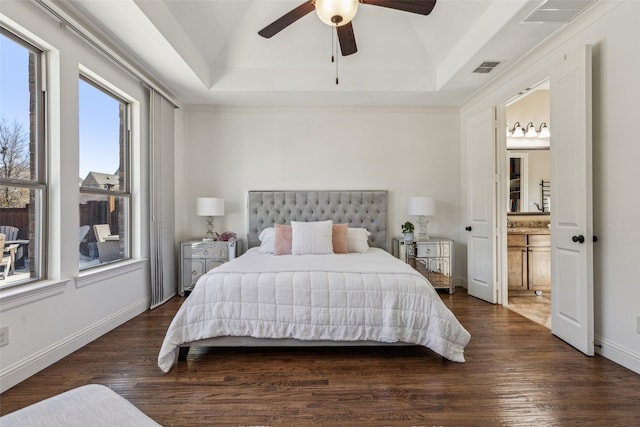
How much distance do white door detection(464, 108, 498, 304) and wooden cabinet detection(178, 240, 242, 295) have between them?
10.7ft

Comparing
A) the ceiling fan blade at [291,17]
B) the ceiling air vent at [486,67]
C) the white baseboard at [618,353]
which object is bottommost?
the white baseboard at [618,353]

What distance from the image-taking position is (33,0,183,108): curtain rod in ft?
7.31

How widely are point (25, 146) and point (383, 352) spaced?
3.19 meters

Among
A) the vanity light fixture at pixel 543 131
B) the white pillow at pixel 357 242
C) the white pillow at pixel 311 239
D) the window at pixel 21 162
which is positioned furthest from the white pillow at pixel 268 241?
the vanity light fixture at pixel 543 131

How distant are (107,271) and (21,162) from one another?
1.17 metres

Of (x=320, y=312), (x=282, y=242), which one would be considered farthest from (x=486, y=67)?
(x=320, y=312)

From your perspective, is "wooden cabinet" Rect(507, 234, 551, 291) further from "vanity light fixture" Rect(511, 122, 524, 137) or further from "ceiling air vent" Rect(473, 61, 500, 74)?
"ceiling air vent" Rect(473, 61, 500, 74)

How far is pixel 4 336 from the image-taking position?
6.47ft

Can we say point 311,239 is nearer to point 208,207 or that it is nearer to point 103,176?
point 208,207

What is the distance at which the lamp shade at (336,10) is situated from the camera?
6.79 ft

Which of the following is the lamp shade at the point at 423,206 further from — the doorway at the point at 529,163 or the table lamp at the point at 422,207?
the doorway at the point at 529,163

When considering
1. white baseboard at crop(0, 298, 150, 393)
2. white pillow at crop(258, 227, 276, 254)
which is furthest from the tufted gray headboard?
white baseboard at crop(0, 298, 150, 393)

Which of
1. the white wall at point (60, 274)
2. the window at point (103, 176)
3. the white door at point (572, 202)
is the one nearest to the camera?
the white wall at point (60, 274)

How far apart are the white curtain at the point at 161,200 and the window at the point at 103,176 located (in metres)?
0.26
